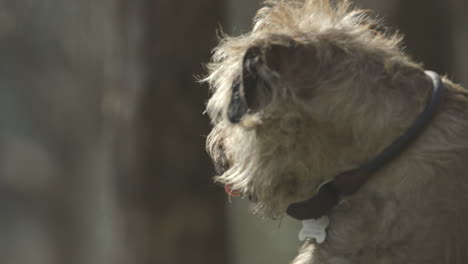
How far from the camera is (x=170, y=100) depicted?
19.3 ft

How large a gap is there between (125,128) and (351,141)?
3.49 meters

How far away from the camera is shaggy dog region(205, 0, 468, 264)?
2.59 metres

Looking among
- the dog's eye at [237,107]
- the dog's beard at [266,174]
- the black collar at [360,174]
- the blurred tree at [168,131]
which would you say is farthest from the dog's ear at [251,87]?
the blurred tree at [168,131]

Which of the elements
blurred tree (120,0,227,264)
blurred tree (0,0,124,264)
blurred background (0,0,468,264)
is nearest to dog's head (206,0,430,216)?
blurred background (0,0,468,264)

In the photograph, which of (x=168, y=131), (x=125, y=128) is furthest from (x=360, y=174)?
(x=125, y=128)

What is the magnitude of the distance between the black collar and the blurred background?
49cm

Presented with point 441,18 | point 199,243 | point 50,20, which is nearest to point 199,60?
point 199,243

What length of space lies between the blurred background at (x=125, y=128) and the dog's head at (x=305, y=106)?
1.73 ft

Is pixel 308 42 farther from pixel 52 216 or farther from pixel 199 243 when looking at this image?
pixel 52 216

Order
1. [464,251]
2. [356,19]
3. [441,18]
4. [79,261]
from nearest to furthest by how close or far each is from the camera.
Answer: [464,251], [356,19], [441,18], [79,261]

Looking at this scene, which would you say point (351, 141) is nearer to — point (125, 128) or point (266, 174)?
point (266, 174)

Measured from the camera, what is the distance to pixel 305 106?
2688 mm

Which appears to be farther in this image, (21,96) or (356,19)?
(21,96)

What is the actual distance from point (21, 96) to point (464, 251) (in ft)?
34.9
